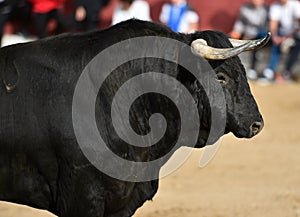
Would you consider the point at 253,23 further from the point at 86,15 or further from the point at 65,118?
the point at 65,118

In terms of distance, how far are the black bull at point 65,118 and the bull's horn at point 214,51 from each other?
0.03m

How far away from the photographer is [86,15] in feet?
43.4

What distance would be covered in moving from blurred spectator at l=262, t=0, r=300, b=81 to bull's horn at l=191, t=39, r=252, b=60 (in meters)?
9.25

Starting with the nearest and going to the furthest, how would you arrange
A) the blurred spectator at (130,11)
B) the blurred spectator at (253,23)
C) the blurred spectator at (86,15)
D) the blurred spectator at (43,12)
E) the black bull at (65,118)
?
the black bull at (65,118) → the blurred spectator at (130,11) → the blurred spectator at (43,12) → the blurred spectator at (86,15) → the blurred spectator at (253,23)

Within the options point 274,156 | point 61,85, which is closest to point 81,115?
point 61,85

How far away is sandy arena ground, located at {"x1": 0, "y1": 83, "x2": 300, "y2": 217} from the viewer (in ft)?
22.1

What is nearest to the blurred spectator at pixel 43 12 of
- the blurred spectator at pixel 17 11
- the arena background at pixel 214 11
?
the blurred spectator at pixel 17 11

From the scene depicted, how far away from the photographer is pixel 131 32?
4785mm

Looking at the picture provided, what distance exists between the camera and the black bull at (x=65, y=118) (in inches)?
181

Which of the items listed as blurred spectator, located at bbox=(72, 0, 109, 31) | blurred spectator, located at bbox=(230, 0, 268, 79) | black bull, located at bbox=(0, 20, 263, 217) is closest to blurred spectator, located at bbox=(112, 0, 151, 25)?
blurred spectator, located at bbox=(72, 0, 109, 31)

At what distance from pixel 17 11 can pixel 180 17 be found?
2.46m

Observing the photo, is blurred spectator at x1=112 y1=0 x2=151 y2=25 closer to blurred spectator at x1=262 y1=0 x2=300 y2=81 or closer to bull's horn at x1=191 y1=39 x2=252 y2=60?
blurred spectator at x1=262 y1=0 x2=300 y2=81

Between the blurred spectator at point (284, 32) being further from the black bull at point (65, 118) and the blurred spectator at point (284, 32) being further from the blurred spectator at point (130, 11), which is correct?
the black bull at point (65, 118)

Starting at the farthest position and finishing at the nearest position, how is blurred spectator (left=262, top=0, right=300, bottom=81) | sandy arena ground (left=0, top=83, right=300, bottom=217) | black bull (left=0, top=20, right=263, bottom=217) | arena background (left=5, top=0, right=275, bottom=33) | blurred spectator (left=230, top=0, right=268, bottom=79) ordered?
arena background (left=5, top=0, right=275, bottom=33)
blurred spectator (left=262, top=0, right=300, bottom=81)
blurred spectator (left=230, top=0, right=268, bottom=79)
sandy arena ground (left=0, top=83, right=300, bottom=217)
black bull (left=0, top=20, right=263, bottom=217)
